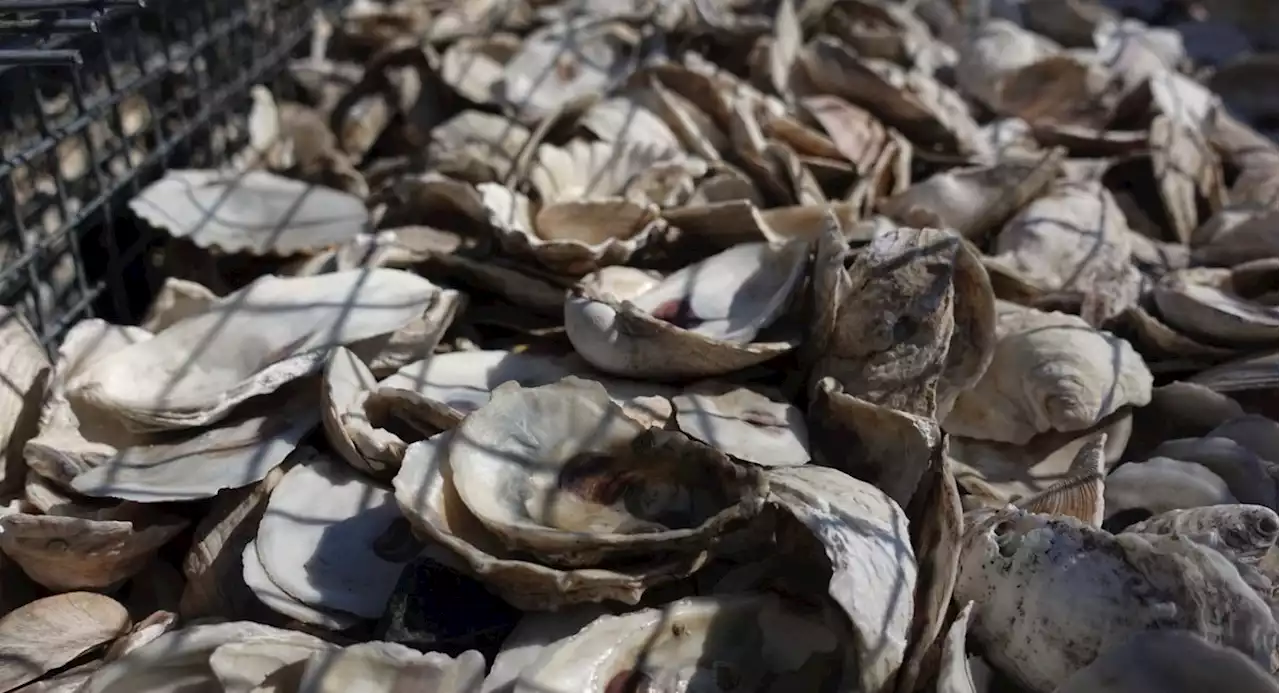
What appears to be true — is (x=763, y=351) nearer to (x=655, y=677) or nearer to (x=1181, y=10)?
(x=655, y=677)

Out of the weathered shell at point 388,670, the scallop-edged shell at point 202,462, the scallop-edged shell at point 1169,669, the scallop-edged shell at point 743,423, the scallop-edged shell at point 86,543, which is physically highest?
the scallop-edged shell at point 1169,669

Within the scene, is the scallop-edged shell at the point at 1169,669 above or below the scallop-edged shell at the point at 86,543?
above

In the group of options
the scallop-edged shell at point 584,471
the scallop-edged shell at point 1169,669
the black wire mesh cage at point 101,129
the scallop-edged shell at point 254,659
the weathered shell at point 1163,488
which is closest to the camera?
the scallop-edged shell at point 1169,669

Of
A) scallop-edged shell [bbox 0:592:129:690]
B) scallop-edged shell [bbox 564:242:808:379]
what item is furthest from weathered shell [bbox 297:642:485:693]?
scallop-edged shell [bbox 564:242:808:379]

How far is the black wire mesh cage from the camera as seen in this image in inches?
46.8

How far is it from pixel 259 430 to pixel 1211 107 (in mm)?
1723

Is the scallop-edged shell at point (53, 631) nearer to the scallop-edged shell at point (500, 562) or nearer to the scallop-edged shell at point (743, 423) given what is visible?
the scallop-edged shell at point (500, 562)

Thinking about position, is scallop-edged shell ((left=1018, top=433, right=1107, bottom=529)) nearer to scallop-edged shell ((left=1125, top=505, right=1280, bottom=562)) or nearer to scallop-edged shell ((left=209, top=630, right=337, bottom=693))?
scallop-edged shell ((left=1125, top=505, right=1280, bottom=562))

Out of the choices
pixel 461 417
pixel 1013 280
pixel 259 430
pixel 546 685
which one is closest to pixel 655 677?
pixel 546 685

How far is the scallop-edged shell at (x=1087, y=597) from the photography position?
2.61 feet

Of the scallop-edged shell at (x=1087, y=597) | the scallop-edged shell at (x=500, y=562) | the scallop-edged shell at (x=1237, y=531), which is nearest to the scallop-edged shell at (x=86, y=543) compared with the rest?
the scallop-edged shell at (x=500, y=562)

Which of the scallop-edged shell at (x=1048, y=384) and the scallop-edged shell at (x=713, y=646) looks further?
the scallop-edged shell at (x=1048, y=384)

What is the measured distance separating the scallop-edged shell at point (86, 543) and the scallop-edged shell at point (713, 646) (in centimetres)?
42

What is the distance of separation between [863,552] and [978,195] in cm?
81
